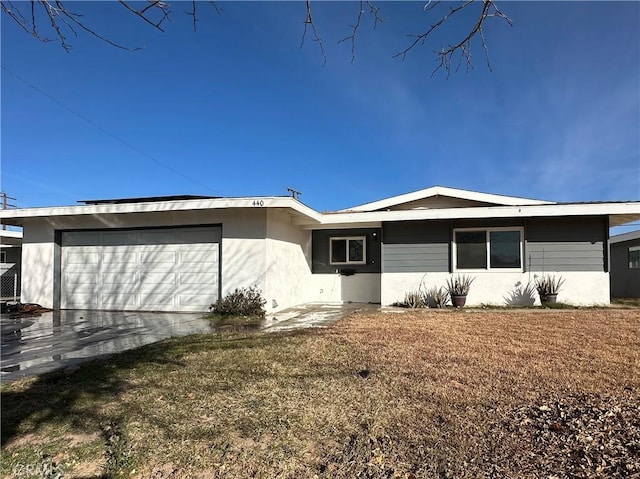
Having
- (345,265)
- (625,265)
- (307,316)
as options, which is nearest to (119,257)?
(307,316)

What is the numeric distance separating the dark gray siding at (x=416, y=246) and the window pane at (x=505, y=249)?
1317 mm

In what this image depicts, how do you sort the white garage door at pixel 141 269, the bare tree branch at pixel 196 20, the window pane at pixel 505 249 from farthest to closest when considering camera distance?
1. the window pane at pixel 505 249
2. the white garage door at pixel 141 269
3. the bare tree branch at pixel 196 20

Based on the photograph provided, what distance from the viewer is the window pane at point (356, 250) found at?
47.6 ft

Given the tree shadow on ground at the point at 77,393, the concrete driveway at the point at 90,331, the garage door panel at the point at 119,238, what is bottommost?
the concrete driveway at the point at 90,331

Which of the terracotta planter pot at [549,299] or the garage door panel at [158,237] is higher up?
the garage door panel at [158,237]

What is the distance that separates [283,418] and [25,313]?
11.3 m

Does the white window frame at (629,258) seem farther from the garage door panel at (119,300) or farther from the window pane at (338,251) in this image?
the garage door panel at (119,300)

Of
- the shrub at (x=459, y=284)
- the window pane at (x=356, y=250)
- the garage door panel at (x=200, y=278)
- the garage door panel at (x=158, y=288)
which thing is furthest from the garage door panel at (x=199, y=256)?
the shrub at (x=459, y=284)

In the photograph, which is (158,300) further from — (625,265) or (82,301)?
(625,265)

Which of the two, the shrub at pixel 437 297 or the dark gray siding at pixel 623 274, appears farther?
the dark gray siding at pixel 623 274

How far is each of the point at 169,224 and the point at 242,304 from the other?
11.1 ft

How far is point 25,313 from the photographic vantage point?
11.8 meters

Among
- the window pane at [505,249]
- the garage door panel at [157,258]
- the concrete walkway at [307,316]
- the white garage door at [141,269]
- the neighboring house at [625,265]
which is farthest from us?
the neighboring house at [625,265]

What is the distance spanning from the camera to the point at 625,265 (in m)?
18.7
